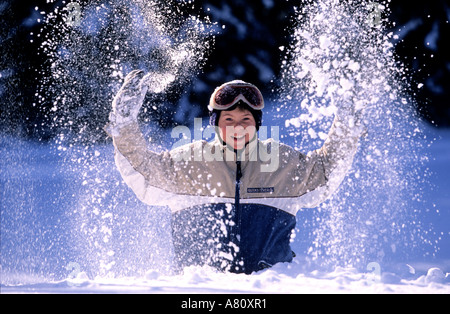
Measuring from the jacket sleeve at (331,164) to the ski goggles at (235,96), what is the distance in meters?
0.75

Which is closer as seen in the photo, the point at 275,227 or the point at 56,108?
the point at 275,227

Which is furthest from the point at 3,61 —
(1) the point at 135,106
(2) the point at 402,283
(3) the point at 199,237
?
(2) the point at 402,283

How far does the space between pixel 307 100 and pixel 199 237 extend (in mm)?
1725

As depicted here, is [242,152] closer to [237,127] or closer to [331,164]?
[237,127]

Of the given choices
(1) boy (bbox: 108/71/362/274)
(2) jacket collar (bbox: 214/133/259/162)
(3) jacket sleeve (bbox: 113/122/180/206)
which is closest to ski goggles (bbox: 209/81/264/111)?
(1) boy (bbox: 108/71/362/274)

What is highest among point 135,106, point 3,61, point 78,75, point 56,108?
point 3,61

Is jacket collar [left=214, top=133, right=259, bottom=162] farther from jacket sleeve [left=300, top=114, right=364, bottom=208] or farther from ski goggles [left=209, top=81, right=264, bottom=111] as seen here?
jacket sleeve [left=300, top=114, right=364, bottom=208]

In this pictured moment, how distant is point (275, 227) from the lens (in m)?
4.86

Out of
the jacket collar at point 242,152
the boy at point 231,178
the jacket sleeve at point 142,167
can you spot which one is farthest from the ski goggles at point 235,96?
the jacket sleeve at point 142,167

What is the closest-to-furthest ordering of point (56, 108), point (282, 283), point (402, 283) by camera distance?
point (282, 283) < point (402, 283) < point (56, 108)

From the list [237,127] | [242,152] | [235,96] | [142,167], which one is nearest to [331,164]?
[242,152]

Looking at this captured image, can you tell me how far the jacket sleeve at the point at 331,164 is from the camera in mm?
5125

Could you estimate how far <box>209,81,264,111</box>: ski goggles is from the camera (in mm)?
4914

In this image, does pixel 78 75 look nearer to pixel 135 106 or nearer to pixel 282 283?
pixel 135 106
